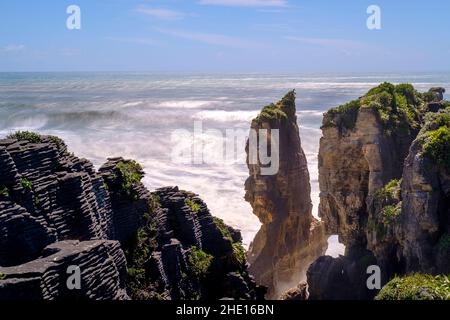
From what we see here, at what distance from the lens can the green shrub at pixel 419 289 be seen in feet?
45.1

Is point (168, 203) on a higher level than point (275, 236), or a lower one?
higher

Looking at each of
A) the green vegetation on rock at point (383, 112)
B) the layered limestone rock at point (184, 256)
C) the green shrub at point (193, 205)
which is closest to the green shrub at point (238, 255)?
Result: the layered limestone rock at point (184, 256)

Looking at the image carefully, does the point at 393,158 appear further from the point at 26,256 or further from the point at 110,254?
the point at 26,256

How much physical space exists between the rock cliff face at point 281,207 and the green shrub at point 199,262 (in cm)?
990

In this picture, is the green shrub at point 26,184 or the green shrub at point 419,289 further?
the green shrub at point 419,289

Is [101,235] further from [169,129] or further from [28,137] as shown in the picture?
[169,129]

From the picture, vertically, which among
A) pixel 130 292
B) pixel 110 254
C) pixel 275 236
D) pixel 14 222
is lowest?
pixel 275 236

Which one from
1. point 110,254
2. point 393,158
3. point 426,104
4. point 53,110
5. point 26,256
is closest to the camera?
point 26,256

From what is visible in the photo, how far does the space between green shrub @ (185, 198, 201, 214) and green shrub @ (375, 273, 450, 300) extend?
7573mm

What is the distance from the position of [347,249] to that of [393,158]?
4.85m

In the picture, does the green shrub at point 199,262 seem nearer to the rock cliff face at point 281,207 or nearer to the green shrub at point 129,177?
the green shrub at point 129,177
